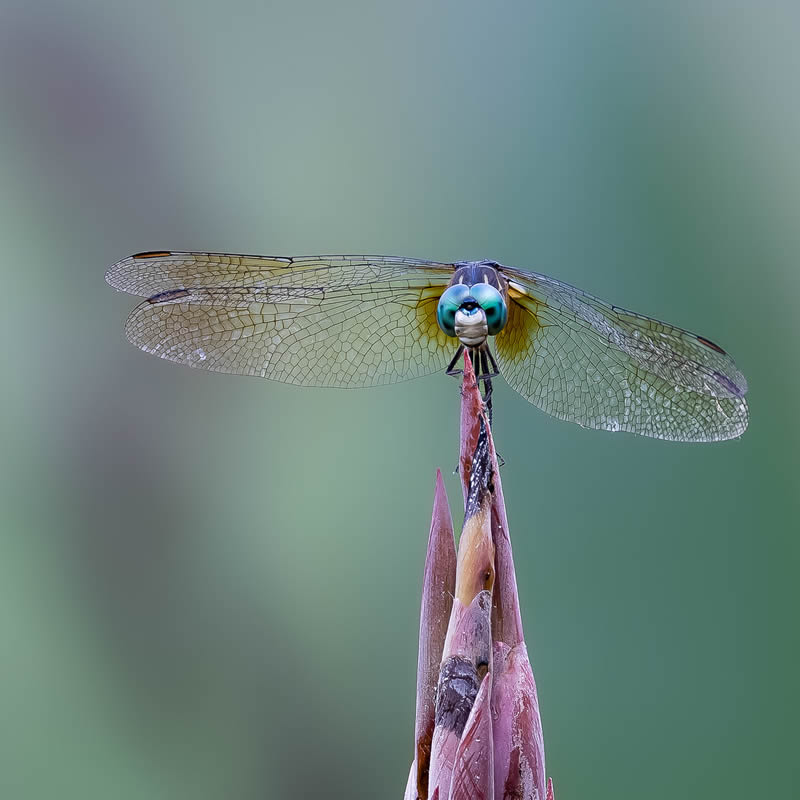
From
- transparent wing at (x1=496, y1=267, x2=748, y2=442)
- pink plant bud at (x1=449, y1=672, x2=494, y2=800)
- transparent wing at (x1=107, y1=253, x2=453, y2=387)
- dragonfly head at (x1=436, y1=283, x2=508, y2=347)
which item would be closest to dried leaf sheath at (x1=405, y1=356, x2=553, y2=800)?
pink plant bud at (x1=449, y1=672, x2=494, y2=800)

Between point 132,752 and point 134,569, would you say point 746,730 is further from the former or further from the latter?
point 134,569

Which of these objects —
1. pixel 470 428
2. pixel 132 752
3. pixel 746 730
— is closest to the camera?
pixel 470 428

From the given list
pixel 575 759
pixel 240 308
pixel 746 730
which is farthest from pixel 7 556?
pixel 746 730

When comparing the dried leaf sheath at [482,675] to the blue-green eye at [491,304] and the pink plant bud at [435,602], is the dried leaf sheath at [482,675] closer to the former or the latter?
the pink plant bud at [435,602]

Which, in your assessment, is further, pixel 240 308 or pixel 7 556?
pixel 7 556

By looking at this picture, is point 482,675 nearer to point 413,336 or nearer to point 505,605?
point 505,605

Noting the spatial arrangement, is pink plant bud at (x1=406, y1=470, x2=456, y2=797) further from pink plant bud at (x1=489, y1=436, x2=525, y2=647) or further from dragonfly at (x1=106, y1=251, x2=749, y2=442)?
dragonfly at (x1=106, y1=251, x2=749, y2=442)
